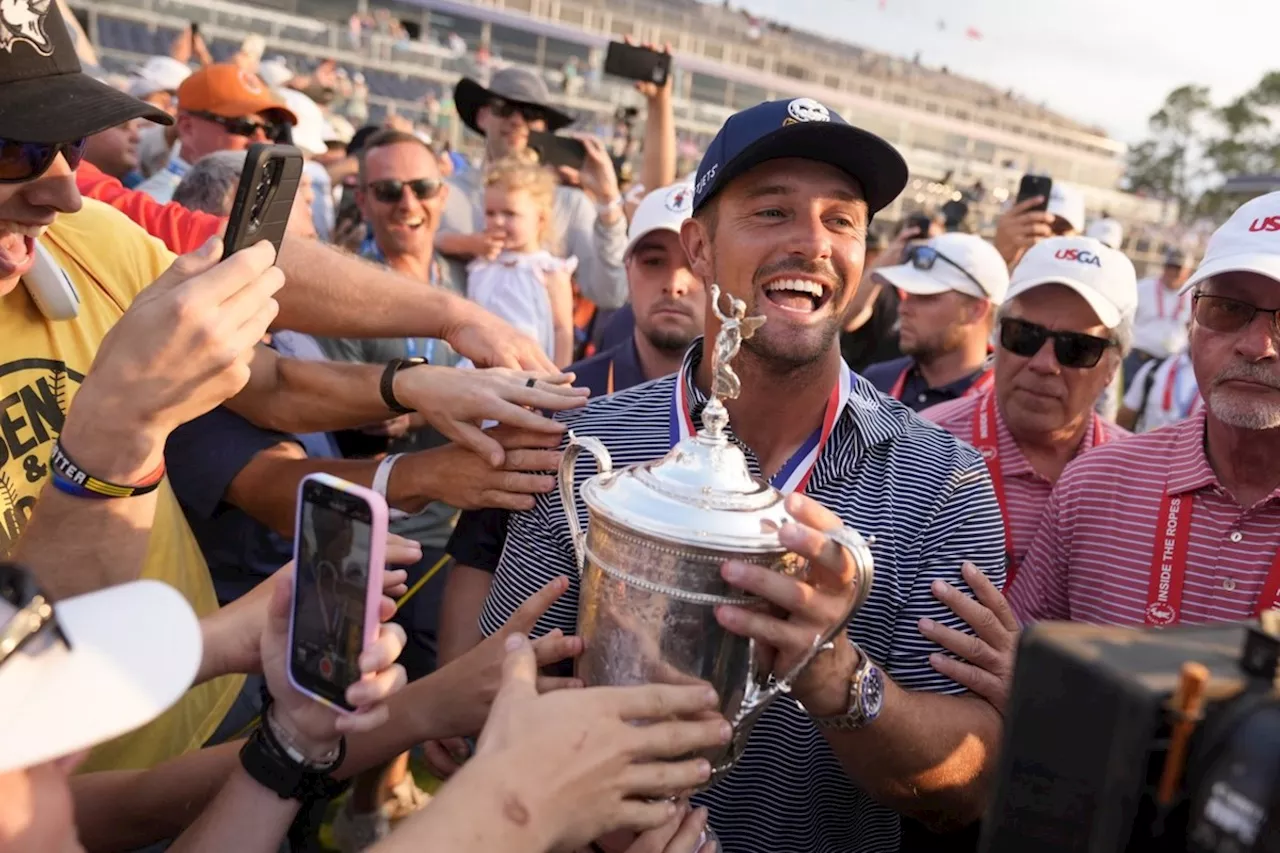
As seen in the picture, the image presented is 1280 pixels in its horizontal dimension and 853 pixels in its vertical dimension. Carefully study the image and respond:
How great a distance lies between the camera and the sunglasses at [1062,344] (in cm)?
328

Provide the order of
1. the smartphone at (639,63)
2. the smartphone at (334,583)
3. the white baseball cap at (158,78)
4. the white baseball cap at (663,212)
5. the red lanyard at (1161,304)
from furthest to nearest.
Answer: the red lanyard at (1161,304)
the white baseball cap at (158,78)
the smartphone at (639,63)
the white baseball cap at (663,212)
the smartphone at (334,583)

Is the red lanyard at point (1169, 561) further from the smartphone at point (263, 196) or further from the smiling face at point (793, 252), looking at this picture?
the smartphone at point (263, 196)

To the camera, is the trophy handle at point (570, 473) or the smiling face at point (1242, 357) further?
the smiling face at point (1242, 357)

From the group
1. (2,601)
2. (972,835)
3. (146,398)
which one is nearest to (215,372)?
(146,398)

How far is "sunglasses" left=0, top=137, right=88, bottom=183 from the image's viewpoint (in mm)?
1791

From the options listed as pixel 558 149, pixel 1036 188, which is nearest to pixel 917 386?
pixel 1036 188

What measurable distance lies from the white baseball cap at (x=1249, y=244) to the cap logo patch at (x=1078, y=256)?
36.9 inches

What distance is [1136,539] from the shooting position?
94.9 inches

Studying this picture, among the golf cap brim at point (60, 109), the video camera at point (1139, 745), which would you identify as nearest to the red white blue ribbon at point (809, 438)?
the video camera at point (1139, 745)

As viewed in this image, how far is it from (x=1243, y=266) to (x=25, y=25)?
2537 mm

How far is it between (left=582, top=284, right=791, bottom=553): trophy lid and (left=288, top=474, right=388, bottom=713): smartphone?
0.34 meters

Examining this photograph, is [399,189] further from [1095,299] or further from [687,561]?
[687,561]

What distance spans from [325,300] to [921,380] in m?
2.98

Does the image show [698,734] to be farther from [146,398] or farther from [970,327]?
[970,327]
